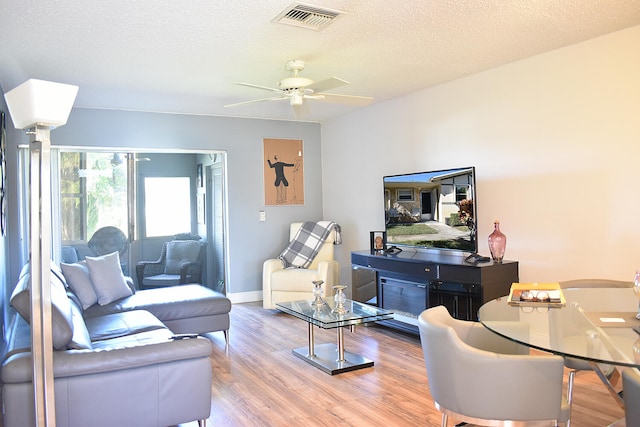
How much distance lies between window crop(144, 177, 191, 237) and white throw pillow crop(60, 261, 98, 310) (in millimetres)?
2045

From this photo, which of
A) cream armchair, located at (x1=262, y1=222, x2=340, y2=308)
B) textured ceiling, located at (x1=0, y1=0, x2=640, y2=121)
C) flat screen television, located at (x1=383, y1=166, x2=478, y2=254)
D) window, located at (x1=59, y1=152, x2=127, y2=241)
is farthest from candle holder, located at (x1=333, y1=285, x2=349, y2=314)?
window, located at (x1=59, y1=152, x2=127, y2=241)

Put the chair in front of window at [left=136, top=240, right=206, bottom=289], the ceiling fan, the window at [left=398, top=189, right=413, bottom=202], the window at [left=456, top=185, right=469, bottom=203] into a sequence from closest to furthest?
the ceiling fan
the window at [left=456, top=185, right=469, bottom=203]
the window at [left=398, top=189, right=413, bottom=202]
the chair in front of window at [left=136, top=240, right=206, bottom=289]

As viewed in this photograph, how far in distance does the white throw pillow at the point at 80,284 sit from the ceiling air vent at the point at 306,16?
2.65 m

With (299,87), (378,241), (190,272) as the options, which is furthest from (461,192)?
(190,272)

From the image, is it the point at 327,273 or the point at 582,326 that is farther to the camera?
the point at 327,273

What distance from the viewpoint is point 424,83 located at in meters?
5.13

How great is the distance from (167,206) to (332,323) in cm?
356

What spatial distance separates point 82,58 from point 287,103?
2409mm

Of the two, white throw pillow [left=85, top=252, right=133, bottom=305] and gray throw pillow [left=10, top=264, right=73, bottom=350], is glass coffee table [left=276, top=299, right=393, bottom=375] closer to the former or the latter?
white throw pillow [left=85, top=252, right=133, bottom=305]

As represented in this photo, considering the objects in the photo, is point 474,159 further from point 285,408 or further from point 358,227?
point 285,408

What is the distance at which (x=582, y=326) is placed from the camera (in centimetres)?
220

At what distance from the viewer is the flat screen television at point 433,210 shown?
446 cm

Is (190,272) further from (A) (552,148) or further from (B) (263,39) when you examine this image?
(A) (552,148)

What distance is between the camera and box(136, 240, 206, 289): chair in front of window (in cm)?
642
